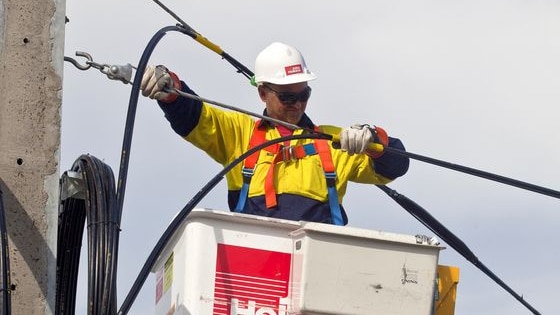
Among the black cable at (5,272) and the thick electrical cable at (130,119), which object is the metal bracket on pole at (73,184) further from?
the black cable at (5,272)

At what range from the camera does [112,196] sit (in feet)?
20.2

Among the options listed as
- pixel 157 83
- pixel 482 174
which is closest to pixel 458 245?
pixel 482 174

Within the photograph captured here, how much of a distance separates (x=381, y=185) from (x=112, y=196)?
182cm

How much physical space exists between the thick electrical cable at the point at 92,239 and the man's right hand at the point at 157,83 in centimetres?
47

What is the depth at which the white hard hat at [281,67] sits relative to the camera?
23.9ft

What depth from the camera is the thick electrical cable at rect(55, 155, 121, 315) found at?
18.9ft

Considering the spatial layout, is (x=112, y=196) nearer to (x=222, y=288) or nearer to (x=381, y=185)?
(x=222, y=288)

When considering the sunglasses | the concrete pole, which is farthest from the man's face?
the concrete pole

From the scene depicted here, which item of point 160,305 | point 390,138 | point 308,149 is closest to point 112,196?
point 160,305

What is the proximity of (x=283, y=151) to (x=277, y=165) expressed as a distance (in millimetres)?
77

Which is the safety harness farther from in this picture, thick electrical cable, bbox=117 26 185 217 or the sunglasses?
thick electrical cable, bbox=117 26 185 217

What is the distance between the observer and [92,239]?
5.94 m

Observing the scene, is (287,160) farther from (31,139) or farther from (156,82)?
(31,139)

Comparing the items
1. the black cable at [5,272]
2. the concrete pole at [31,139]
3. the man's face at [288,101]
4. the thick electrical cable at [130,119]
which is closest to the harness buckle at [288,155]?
the man's face at [288,101]
